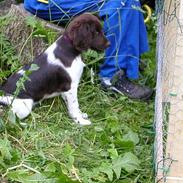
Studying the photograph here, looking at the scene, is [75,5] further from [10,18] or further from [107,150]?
[107,150]

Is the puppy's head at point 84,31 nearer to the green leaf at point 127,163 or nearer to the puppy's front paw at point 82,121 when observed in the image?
the puppy's front paw at point 82,121

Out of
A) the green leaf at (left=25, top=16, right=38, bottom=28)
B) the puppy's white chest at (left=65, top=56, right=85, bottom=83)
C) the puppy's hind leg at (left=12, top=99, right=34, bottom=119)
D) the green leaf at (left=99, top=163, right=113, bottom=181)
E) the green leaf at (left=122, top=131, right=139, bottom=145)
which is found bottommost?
the green leaf at (left=122, top=131, right=139, bottom=145)

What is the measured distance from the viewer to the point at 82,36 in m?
4.57

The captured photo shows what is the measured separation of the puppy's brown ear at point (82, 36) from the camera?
455 cm

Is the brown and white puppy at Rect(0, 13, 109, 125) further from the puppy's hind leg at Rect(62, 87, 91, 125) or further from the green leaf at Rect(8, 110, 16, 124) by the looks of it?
the green leaf at Rect(8, 110, 16, 124)

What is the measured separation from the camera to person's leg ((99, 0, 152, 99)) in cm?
496

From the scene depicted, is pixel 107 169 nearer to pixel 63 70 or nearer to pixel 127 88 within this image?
pixel 63 70

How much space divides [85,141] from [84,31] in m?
0.81

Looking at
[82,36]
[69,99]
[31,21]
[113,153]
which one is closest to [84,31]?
[82,36]

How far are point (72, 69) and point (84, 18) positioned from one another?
394 mm

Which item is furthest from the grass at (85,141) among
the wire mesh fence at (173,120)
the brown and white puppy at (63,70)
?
the wire mesh fence at (173,120)

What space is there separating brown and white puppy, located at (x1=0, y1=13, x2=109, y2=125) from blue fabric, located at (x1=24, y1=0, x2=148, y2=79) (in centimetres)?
29

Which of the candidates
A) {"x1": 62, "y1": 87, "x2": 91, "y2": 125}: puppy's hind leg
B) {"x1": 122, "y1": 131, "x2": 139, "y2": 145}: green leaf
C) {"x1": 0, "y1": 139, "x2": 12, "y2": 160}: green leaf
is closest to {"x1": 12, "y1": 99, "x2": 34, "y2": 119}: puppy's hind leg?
{"x1": 62, "y1": 87, "x2": 91, "y2": 125}: puppy's hind leg

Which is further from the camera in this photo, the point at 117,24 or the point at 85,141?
the point at 117,24
